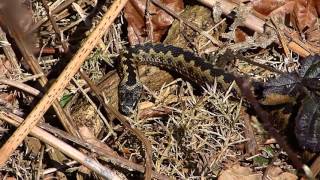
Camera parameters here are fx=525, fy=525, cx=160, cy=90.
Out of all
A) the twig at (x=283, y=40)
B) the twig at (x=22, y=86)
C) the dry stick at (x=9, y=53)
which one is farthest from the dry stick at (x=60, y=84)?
the twig at (x=283, y=40)

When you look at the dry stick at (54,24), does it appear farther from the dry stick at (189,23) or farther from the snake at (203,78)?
the dry stick at (189,23)

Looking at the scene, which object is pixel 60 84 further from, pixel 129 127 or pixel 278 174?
pixel 278 174

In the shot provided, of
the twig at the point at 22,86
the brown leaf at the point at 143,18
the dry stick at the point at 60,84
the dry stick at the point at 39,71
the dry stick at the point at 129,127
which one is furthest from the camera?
the brown leaf at the point at 143,18

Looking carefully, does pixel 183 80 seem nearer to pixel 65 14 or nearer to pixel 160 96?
pixel 160 96

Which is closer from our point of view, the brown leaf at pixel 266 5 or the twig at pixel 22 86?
the twig at pixel 22 86

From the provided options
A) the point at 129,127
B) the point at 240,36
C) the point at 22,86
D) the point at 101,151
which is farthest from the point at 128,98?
the point at 240,36

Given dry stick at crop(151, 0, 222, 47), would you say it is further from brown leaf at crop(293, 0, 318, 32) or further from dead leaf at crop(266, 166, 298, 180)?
dead leaf at crop(266, 166, 298, 180)
